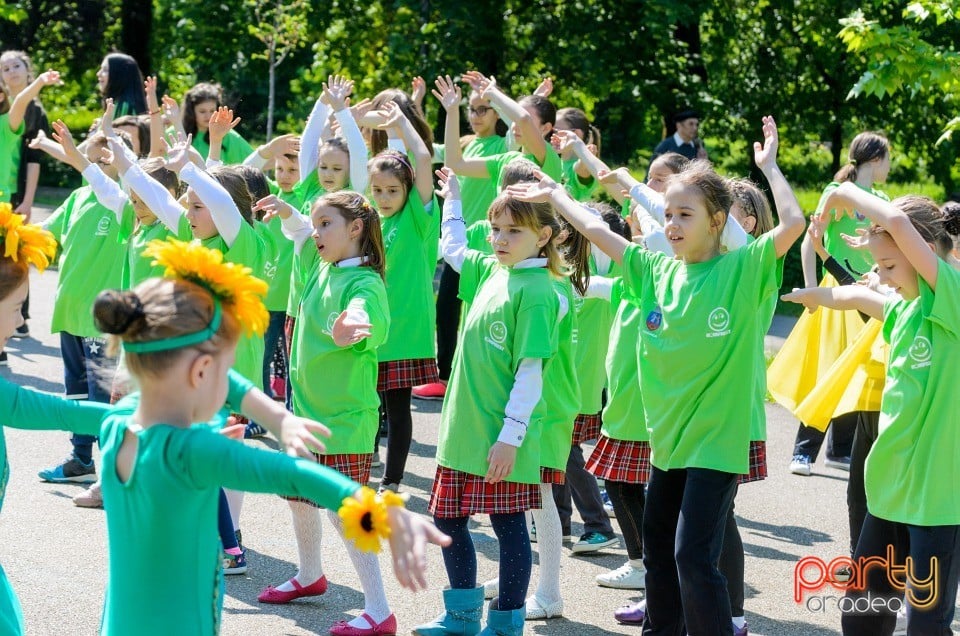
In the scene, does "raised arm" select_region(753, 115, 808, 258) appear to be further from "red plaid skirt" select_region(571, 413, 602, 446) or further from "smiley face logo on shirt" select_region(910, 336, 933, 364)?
"red plaid skirt" select_region(571, 413, 602, 446)

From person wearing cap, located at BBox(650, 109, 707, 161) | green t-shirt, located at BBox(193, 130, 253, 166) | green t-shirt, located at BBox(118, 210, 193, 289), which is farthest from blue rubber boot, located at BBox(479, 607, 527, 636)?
person wearing cap, located at BBox(650, 109, 707, 161)

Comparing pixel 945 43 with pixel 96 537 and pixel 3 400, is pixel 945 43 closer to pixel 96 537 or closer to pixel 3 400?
pixel 96 537

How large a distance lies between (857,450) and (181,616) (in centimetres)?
319

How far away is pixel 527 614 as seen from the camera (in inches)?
199

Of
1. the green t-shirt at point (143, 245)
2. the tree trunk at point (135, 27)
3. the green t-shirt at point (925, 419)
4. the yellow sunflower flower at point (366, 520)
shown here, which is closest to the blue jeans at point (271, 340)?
the green t-shirt at point (143, 245)

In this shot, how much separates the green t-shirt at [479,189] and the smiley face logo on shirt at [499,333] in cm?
352

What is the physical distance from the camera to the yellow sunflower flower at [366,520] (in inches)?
99.1

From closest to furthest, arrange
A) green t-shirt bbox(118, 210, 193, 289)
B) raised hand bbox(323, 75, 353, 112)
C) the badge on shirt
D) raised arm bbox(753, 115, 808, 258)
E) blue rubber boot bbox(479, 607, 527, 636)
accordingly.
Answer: raised arm bbox(753, 115, 808, 258), the badge on shirt, blue rubber boot bbox(479, 607, 527, 636), green t-shirt bbox(118, 210, 193, 289), raised hand bbox(323, 75, 353, 112)

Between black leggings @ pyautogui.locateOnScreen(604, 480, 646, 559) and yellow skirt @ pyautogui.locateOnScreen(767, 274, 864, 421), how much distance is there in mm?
1935

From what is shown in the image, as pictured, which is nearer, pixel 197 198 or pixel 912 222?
pixel 912 222

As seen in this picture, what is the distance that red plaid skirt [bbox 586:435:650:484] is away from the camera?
5297mm

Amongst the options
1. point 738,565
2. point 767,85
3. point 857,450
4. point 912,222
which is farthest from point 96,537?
point 767,85

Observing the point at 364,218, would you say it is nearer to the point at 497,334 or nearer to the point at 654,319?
the point at 497,334

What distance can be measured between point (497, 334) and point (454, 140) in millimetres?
2935
